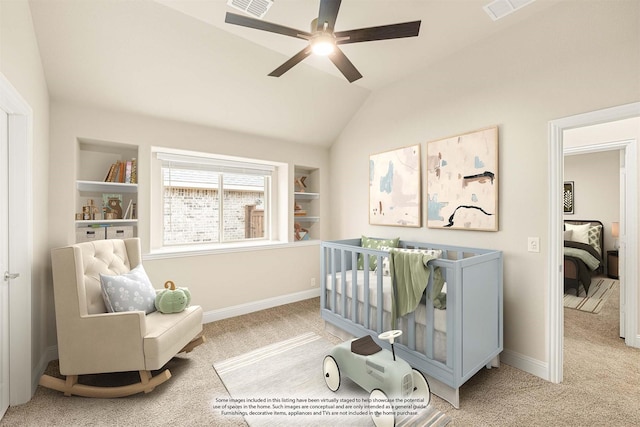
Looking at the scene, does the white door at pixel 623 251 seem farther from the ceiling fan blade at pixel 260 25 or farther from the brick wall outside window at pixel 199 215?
the brick wall outside window at pixel 199 215

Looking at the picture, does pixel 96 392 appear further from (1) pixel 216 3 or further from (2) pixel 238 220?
(1) pixel 216 3

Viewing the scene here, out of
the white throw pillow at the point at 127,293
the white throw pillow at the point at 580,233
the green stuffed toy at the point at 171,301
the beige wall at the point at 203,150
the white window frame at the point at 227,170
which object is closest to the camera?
the white throw pillow at the point at 127,293

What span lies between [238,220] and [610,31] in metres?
3.87

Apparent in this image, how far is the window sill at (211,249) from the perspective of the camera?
2957 millimetres

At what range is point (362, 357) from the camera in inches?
70.2

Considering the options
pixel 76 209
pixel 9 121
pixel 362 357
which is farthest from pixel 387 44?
pixel 76 209

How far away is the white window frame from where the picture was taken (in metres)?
3.20

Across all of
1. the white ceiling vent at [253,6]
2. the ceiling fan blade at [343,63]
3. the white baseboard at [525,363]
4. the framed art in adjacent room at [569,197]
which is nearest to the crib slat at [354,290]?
the white baseboard at [525,363]

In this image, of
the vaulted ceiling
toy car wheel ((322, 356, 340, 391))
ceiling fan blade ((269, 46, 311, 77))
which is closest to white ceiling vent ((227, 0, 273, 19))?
the vaulted ceiling

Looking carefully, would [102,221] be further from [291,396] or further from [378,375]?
[378,375]

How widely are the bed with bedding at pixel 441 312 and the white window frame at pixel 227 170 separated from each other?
1.78 meters

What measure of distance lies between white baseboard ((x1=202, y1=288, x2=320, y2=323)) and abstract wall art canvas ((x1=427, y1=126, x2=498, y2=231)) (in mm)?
2048

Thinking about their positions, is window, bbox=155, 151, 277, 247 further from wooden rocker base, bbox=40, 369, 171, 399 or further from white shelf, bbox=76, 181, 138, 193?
wooden rocker base, bbox=40, 369, 171, 399

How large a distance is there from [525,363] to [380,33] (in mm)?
2629
